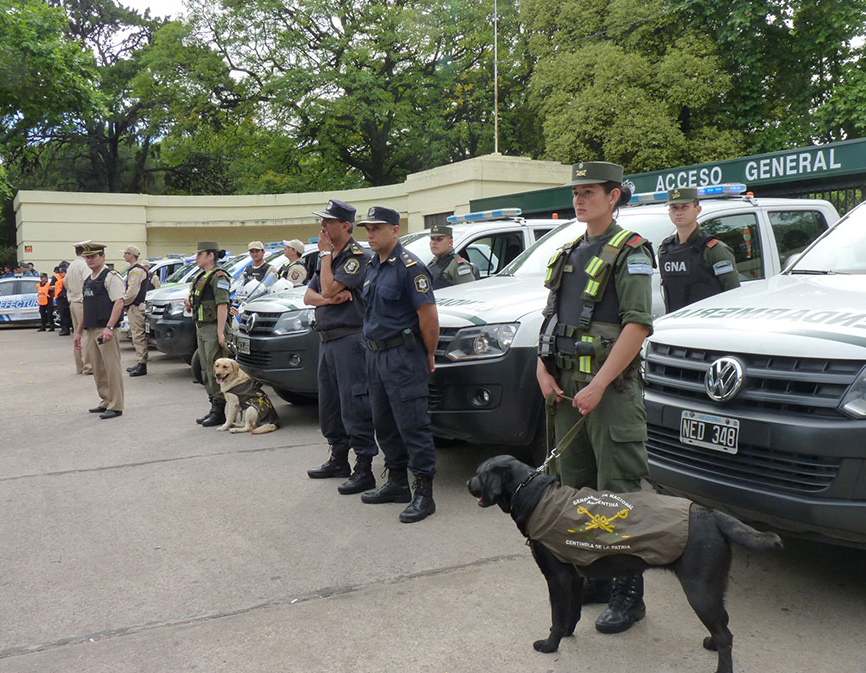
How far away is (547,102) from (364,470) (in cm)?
2294

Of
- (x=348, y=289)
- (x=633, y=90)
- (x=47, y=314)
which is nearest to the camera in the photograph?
(x=348, y=289)

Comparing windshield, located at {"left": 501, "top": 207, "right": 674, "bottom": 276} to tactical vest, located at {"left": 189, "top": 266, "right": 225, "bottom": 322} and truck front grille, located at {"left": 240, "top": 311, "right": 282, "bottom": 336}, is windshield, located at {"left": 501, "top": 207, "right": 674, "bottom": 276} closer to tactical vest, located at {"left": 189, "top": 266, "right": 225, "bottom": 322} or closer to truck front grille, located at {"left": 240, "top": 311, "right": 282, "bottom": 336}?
truck front grille, located at {"left": 240, "top": 311, "right": 282, "bottom": 336}

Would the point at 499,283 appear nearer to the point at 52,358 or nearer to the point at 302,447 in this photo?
the point at 302,447

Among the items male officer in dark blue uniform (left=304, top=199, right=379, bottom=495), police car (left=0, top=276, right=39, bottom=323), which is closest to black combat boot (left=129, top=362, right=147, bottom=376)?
male officer in dark blue uniform (left=304, top=199, right=379, bottom=495)

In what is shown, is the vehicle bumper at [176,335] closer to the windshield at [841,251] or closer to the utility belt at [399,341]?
the utility belt at [399,341]

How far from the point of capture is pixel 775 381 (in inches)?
127

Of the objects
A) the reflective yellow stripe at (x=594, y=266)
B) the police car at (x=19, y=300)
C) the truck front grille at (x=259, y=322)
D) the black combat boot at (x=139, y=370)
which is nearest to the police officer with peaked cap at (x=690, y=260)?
the reflective yellow stripe at (x=594, y=266)

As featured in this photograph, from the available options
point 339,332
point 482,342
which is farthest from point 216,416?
point 482,342

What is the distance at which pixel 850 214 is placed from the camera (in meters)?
4.88

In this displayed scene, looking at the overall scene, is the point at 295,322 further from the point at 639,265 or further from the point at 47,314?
the point at 47,314

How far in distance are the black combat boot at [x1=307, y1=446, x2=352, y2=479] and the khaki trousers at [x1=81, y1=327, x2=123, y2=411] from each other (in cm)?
356

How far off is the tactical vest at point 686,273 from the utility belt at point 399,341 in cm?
200

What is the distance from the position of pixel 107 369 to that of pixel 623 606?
263 inches

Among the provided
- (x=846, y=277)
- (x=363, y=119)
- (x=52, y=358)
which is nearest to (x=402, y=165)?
(x=363, y=119)
